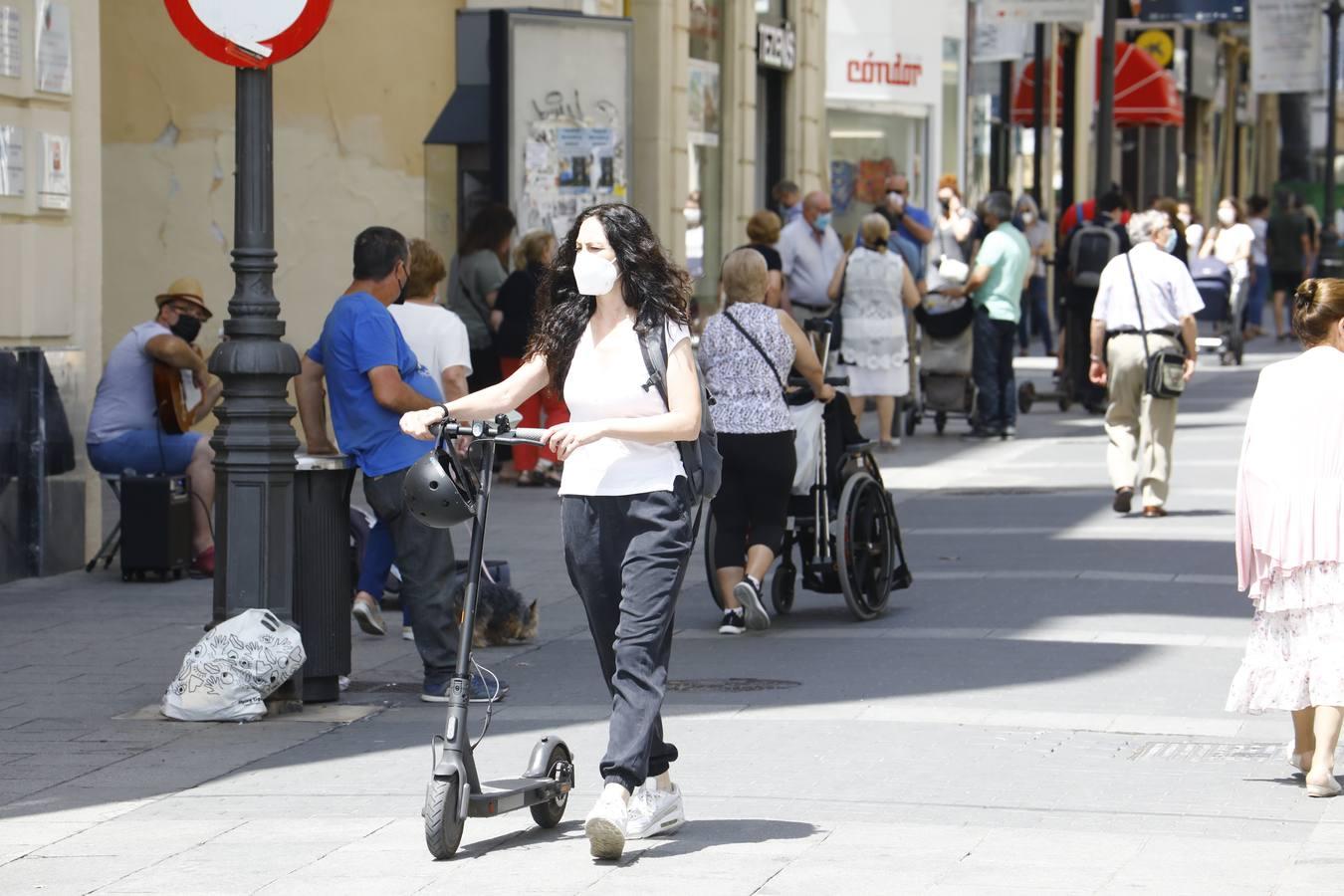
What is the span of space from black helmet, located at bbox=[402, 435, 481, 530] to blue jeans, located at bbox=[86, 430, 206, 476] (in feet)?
20.4

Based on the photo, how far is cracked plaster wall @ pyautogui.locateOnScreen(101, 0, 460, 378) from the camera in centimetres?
1783

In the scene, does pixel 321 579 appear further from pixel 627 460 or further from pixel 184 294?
pixel 184 294

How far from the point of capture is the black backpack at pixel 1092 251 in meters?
21.3

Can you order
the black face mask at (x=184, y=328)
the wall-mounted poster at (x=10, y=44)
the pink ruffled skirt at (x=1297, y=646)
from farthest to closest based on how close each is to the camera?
1. the black face mask at (x=184, y=328)
2. the wall-mounted poster at (x=10, y=44)
3. the pink ruffled skirt at (x=1297, y=646)

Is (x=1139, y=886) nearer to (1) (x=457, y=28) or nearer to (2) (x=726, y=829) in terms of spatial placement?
(2) (x=726, y=829)

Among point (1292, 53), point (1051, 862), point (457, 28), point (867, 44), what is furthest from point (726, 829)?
point (1292, 53)

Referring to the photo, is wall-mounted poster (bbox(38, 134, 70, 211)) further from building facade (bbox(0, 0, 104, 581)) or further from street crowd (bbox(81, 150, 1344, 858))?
street crowd (bbox(81, 150, 1344, 858))

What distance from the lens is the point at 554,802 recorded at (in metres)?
6.62

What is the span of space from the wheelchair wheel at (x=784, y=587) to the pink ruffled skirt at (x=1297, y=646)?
3.99 m

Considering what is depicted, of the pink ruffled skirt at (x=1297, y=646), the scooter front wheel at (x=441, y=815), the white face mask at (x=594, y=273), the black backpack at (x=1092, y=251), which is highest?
the black backpack at (x=1092, y=251)

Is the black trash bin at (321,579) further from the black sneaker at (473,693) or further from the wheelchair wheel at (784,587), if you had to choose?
the wheelchair wheel at (784,587)

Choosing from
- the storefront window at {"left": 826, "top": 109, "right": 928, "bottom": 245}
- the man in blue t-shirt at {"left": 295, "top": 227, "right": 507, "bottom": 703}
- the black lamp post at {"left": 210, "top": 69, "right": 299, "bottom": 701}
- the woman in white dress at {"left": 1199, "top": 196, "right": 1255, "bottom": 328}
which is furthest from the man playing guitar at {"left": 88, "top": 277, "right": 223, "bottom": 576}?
the woman in white dress at {"left": 1199, "top": 196, "right": 1255, "bottom": 328}

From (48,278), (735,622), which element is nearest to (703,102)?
(48,278)

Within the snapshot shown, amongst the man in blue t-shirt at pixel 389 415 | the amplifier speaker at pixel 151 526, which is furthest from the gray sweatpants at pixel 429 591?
the amplifier speaker at pixel 151 526
